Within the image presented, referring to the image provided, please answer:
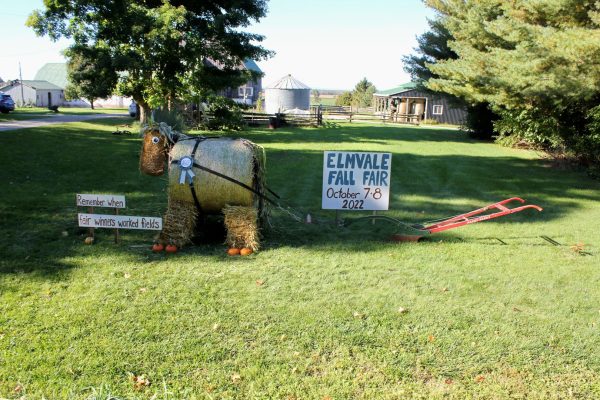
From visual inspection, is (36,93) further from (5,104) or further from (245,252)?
(245,252)

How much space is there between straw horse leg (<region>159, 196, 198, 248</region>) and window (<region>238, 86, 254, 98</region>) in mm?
60471

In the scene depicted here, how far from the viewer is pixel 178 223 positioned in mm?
6477

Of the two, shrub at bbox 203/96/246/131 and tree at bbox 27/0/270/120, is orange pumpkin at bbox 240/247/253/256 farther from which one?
shrub at bbox 203/96/246/131

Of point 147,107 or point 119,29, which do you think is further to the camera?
point 147,107

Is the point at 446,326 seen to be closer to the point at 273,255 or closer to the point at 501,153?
the point at 273,255

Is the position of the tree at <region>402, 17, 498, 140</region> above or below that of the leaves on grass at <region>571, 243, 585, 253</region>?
above

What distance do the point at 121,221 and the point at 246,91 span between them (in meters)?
62.8

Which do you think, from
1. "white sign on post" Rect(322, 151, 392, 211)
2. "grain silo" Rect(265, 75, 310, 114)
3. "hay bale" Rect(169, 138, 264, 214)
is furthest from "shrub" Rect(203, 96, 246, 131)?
"grain silo" Rect(265, 75, 310, 114)

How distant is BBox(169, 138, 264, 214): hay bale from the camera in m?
6.42

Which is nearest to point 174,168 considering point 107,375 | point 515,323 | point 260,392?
point 107,375

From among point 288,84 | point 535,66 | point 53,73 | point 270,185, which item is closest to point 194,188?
point 270,185

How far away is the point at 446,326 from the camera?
4.71 m

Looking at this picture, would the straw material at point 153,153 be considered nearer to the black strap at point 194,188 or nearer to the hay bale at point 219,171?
the hay bale at point 219,171

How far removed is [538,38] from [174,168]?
1039 cm
